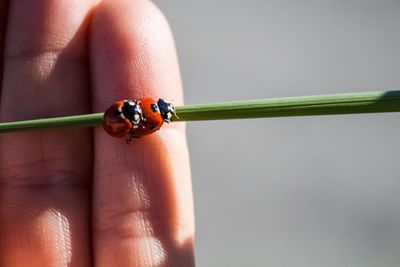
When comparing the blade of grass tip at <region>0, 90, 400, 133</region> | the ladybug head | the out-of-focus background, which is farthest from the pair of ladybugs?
the out-of-focus background

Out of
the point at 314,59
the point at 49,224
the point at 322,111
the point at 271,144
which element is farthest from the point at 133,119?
the point at 314,59

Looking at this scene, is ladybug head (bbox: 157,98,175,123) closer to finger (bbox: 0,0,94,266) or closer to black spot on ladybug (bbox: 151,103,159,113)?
black spot on ladybug (bbox: 151,103,159,113)

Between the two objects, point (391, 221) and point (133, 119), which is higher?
point (133, 119)

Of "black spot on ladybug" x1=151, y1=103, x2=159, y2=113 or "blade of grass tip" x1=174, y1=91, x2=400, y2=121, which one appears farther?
"black spot on ladybug" x1=151, y1=103, x2=159, y2=113

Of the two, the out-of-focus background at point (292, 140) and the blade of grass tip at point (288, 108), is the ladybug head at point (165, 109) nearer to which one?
the blade of grass tip at point (288, 108)

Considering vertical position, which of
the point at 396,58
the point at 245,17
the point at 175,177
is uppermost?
the point at 245,17

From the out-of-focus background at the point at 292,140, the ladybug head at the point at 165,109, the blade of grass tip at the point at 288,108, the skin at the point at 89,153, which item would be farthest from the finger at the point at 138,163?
the out-of-focus background at the point at 292,140

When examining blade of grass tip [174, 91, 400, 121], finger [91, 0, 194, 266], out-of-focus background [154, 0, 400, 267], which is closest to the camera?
blade of grass tip [174, 91, 400, 121]

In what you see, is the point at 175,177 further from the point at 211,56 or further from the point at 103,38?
the point at 211,56

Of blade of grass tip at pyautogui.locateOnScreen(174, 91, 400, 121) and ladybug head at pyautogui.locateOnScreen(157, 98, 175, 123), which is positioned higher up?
ladybug head at pyautogui.locateOnScreen(157, 98, 175, 123)
